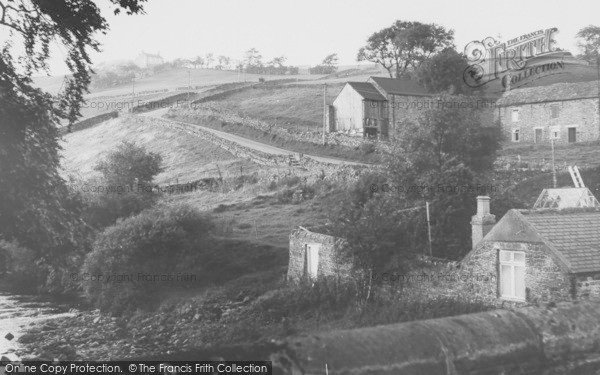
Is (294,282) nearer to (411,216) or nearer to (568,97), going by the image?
(411,216)

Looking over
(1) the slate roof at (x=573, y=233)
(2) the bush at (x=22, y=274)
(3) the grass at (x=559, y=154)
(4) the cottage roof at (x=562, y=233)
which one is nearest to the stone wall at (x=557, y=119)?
(3) the grass at (x=559, y=154)

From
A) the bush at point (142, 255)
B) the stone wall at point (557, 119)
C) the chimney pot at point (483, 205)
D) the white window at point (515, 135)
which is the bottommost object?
the bush at point (142, 255)

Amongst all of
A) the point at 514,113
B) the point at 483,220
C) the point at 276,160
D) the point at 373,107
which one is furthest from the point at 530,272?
the point at 373,107

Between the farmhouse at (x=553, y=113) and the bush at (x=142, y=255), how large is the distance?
98.1ft

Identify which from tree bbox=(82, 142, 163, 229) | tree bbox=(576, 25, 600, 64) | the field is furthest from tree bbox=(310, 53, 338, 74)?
tree bbox=(82, 142, 163, 229)

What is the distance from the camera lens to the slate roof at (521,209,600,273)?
17703 mm

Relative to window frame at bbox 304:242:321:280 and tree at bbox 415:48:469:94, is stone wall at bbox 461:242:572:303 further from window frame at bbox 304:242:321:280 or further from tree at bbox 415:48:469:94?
tree at bbox 415:48:469:94

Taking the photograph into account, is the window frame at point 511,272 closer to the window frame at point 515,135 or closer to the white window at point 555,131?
the white window at point 555,131

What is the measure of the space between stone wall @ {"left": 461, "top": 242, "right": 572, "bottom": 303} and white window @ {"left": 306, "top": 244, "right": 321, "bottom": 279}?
7.88 m

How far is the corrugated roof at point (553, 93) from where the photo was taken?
5431cm

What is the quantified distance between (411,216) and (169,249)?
15164 mm

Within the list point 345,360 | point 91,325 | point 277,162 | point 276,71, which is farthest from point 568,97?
point 276,71

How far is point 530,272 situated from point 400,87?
48349mm

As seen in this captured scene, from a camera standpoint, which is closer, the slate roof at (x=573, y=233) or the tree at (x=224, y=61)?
the slate roof at (x=573, y=233)
